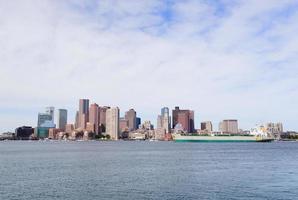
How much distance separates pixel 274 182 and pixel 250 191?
11751 mm

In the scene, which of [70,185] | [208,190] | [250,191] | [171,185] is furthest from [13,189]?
[250,191]

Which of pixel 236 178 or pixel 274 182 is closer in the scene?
pixel 274 182

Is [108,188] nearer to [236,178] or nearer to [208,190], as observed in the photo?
[208,190]

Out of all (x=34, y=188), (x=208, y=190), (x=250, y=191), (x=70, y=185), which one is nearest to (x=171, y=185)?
(x=208, y=190)

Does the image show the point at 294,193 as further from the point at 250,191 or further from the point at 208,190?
the point at 208,190

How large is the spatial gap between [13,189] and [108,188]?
14149 mm

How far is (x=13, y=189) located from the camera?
56.6m

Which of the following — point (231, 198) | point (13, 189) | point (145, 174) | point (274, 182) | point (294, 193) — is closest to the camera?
point (231, 198)

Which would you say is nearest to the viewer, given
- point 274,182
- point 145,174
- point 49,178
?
point 274,182

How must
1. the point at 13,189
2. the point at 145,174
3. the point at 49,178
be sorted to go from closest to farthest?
the point at 13,189, the point at 49,178, the point at 145,174

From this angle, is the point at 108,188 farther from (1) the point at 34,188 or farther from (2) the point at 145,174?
(2) the point at 145,174

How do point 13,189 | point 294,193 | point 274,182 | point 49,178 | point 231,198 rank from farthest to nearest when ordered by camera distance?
1. point 49,178
2. point 274,182
3. point 13,189
4. point 294,193
5. point 231,198

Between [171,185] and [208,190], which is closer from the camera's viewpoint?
[208,190]

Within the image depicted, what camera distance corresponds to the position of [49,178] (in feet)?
224
